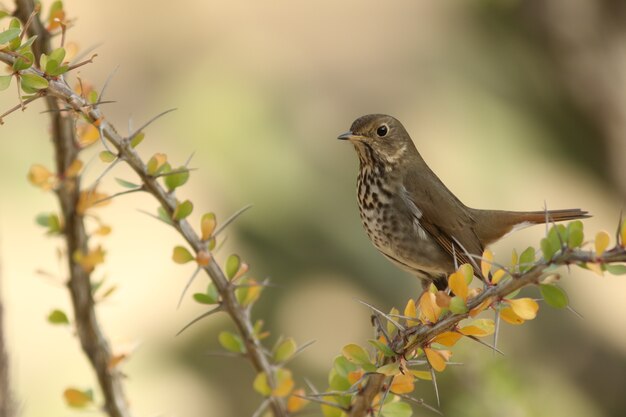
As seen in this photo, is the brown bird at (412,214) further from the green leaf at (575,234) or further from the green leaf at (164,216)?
the green leaf at (575,234)

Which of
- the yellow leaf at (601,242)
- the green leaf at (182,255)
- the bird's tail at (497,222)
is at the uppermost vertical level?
the green leaf at (182,255)

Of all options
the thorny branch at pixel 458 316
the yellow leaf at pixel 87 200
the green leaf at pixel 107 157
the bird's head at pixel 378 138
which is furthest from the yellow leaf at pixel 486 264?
the bird's head at pixel 378 138

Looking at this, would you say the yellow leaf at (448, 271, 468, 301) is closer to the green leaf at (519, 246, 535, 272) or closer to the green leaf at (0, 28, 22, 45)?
the green leaf at (519, 246, 535, 272)

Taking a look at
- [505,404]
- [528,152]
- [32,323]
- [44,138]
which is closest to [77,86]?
[505,404]

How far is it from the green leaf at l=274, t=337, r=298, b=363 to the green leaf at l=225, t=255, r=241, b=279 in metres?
0.17

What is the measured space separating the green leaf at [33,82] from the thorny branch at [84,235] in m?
0.01

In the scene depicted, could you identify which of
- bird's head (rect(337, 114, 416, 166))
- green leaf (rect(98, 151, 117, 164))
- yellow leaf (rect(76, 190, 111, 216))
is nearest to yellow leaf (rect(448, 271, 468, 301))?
green leaf (rect(98, 151, 117, 164))

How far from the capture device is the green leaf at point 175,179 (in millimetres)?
1414

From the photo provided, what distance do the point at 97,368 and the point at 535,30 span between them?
5600 millimetres

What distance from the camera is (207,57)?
6715 millimetres

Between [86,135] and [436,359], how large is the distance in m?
0.83

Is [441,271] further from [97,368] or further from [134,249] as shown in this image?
[134,249]

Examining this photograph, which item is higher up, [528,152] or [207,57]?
[207,57]

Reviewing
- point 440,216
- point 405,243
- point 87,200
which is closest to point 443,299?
point 87,200
